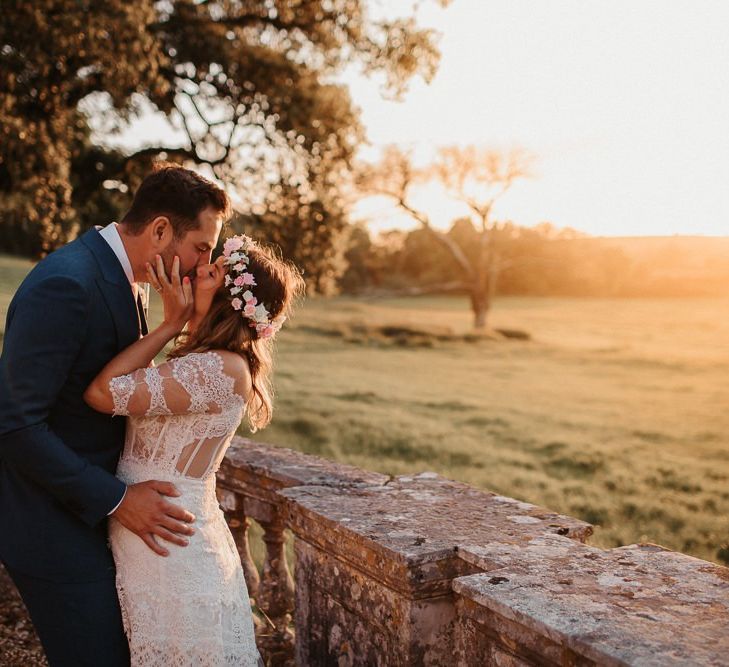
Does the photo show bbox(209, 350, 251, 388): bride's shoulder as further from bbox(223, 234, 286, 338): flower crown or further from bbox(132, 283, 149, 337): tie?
bbox(132, 283, 149, 337): tie

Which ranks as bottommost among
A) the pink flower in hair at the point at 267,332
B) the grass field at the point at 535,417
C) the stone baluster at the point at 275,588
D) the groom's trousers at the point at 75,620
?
the grass field at the point at 535,417

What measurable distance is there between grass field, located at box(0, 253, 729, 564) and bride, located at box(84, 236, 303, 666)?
19.5ft

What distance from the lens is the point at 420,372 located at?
21406 millimetres

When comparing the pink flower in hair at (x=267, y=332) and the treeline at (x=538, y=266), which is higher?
the treeline at (x=538, y=266)

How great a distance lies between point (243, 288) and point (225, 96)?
9259mm

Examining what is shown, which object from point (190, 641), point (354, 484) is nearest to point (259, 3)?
point (354, 484)

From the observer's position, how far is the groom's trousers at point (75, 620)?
2.19 m

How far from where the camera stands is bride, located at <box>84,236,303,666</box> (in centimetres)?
221

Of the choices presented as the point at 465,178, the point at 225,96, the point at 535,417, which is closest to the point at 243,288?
the point at 225,96

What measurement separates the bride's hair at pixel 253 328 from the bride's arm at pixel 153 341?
73mm

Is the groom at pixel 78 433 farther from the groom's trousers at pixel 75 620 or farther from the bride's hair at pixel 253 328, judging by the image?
the bride's hair at pixel 253 328

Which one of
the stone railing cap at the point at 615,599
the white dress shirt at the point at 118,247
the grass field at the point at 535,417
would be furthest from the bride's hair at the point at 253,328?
the grass field at the point at 535,417

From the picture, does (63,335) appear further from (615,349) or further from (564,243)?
(564,243)

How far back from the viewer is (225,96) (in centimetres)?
1088
